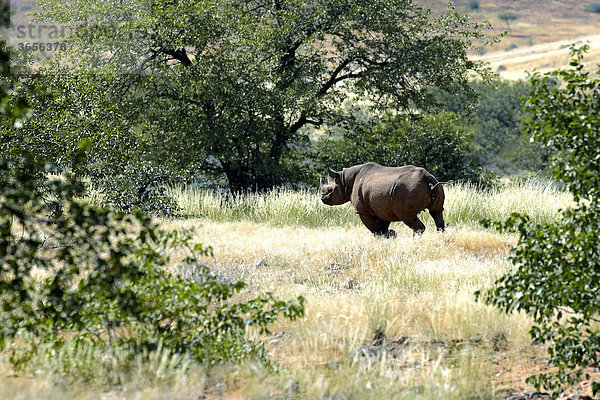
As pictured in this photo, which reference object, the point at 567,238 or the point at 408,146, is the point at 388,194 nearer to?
the point at 567,238

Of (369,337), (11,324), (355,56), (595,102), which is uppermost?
(355,56)

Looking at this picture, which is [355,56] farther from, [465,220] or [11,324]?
[11,324]

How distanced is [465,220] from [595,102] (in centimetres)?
899

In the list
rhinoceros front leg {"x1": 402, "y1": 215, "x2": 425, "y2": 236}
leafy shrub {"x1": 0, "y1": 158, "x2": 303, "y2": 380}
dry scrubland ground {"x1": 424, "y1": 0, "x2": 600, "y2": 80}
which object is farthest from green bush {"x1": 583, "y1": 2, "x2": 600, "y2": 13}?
leafy shrub {"x1": 0, "y1": 158, "x2": 303, "y2": 380}

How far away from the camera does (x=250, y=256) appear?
962 centimetres

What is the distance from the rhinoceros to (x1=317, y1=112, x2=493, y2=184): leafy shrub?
6.83 m

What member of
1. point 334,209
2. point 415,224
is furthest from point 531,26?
point 415,224

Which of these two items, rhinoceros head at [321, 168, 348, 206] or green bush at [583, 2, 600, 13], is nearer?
rhinoceros head at [321, 168, 348, 206]

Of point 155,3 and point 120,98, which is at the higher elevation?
point 155,3

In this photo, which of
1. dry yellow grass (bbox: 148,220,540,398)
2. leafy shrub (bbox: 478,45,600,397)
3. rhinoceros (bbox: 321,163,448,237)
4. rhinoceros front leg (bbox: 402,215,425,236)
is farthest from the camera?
rhinoceros front leg (bbox: 402,215,425,236)

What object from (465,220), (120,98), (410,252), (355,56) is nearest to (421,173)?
(410,252)

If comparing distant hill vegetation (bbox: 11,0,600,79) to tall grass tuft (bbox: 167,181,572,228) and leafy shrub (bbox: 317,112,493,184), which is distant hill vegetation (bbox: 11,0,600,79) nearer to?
leafy shrub (bbox: 317,112,493,184)

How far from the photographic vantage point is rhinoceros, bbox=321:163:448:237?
9695 mm

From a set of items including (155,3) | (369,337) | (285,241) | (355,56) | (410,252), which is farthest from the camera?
(355,56)
